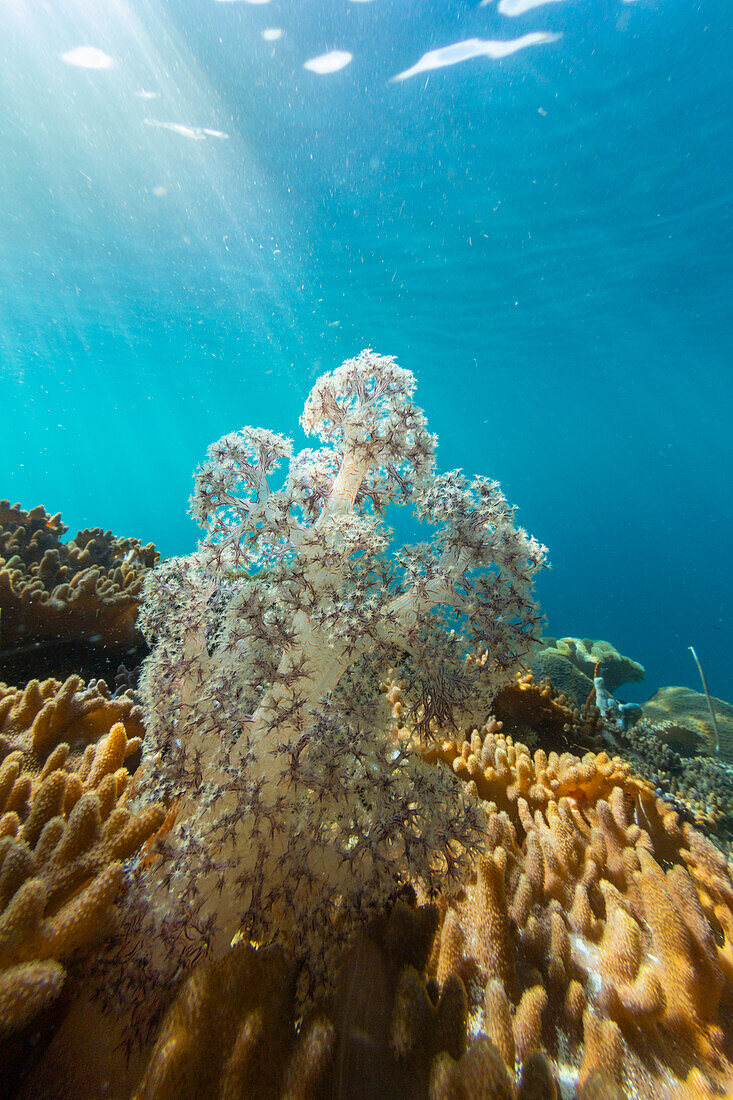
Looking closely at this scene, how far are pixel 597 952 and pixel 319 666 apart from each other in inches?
62.2

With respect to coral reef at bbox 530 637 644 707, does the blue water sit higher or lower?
higher

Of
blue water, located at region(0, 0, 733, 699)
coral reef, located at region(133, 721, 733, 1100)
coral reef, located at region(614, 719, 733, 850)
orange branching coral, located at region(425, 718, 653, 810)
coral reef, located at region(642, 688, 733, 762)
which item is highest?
blue water, located at region(0, 0, 733, 699)

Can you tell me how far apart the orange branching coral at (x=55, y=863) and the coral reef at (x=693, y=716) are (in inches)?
371

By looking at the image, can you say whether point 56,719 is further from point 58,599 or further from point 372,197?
point 372,197

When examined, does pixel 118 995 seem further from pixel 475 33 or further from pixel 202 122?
pixel 202 122

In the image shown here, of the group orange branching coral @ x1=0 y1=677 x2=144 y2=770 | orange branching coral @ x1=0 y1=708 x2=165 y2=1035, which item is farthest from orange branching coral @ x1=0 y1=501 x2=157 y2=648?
orange branching coral @ x1=0 y1=708 x2=165 y2=1035

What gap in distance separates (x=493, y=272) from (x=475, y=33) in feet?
40.2

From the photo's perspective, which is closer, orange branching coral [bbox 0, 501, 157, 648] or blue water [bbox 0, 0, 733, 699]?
orange branching coral [bbox 0, 501, 157, 648]

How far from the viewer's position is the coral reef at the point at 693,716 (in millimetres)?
8156

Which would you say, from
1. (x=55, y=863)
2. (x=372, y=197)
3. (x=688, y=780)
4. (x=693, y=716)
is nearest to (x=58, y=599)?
(x=55, y=863)

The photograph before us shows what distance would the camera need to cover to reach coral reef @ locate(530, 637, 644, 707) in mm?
8977

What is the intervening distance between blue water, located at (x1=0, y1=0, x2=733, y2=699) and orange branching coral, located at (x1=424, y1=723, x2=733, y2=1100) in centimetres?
2064

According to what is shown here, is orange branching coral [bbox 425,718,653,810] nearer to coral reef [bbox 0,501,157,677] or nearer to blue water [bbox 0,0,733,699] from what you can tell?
coral reef [bbox 0,501,157,677]

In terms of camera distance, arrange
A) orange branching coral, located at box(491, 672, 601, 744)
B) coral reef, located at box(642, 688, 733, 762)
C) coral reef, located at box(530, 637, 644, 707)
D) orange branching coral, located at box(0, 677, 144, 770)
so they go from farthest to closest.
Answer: coral reef, located at box(530, 637, 644, 707) → coral reef, located at box(642, 688, 733, 762) → orange branching coral, located at box(491, 672, 601, 744) → orange branching coral, located at box(0, 677, 144, 770)
